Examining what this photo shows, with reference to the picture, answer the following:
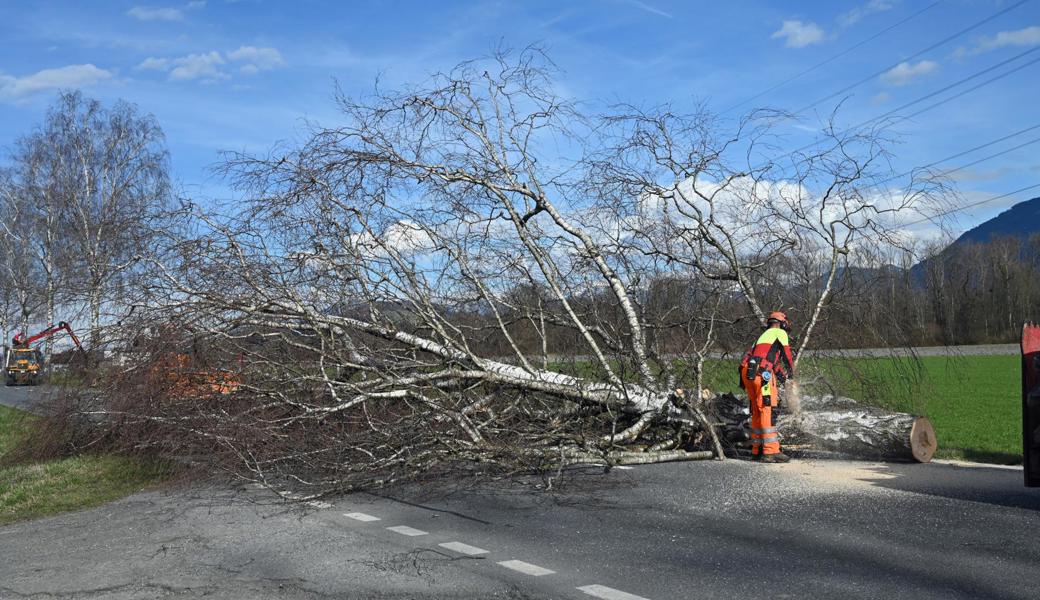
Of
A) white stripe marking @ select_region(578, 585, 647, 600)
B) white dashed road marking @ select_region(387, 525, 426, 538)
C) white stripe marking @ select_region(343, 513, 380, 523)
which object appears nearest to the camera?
white stripe marking @ select_region(578, 585, 647, 600)

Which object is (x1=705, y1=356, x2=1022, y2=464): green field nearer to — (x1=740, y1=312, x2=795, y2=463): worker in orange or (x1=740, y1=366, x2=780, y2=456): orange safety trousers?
(x1=740, y1=312, x2=795, y2=463): worker in orange

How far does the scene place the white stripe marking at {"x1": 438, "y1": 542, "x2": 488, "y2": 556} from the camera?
6.32m

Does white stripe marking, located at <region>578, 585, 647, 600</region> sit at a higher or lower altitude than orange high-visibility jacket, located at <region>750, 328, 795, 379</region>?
lower

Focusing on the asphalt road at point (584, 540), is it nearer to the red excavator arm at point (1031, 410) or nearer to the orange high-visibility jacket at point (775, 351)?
the red excavator arm at point (1031, 410)

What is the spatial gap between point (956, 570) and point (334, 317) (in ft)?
21.8

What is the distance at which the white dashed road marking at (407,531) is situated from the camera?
6.96 meters

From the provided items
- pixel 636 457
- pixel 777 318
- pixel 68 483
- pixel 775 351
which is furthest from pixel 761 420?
pixel 68 483

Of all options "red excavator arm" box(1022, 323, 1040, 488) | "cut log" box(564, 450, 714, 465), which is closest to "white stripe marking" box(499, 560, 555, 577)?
"cut log" box(564, 450, 714, 465)

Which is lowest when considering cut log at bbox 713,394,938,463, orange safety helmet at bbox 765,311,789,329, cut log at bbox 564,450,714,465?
A: cut log at bbox 564,450,714,465

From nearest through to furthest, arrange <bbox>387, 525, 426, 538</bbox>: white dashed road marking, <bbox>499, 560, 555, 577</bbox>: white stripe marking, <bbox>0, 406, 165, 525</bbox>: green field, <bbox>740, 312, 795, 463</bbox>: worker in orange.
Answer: <bbox>499, 560, 555, 577</bbox>: white stripe marking
<bbox>387, 525, 426, 538</bbox>: white dashed road marking
<bbox>0, 406, 165, 525</bbox>: green field
<bbox>740, 312, 795, 463</bbox>: worker in orange

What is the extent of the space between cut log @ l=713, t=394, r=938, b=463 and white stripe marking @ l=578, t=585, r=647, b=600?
5.03 m

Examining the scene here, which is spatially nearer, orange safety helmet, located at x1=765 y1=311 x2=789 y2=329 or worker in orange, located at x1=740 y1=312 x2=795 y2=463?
worker in orange, located at x1=740 y1=312 x2=795 y2=463

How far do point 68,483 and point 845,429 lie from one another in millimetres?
8249

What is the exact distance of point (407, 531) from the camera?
23.2ft
